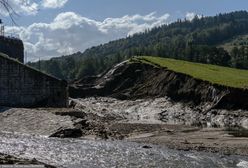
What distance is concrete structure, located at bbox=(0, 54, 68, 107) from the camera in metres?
68.8

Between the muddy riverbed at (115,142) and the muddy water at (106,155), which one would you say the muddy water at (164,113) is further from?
the muddy water at (106,155)

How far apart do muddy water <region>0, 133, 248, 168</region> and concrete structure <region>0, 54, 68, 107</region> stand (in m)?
27.0

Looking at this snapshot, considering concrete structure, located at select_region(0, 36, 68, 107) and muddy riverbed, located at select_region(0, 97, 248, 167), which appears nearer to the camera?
muddy riverbed, located at select_region(0, 97, 248, 167)

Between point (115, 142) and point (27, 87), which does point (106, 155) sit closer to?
point (115, 142)

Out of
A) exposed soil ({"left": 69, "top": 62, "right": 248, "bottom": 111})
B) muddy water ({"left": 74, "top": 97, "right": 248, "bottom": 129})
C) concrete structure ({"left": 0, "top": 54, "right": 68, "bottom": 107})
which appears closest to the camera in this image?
muddy water ({"left": 74, "top": 97, "right": 248, "bottom": 129})

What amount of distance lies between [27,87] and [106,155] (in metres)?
36.8

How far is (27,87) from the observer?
229ft

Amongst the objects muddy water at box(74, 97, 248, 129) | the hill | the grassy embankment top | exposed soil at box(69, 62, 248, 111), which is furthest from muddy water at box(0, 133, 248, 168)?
the grassy embankment top

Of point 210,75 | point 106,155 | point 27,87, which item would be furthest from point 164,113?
point 106,155

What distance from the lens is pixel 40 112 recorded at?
56188 millimetres

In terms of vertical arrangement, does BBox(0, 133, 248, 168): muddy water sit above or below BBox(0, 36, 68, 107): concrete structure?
below

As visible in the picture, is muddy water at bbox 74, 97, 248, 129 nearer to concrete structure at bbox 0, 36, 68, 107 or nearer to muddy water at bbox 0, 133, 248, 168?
concrete structure at bbox 0, 36, 68, 107

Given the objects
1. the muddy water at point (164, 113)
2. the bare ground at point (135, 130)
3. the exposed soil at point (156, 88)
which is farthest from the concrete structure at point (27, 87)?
the exposed soil at point (156, 88)

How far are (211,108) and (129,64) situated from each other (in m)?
37.8
